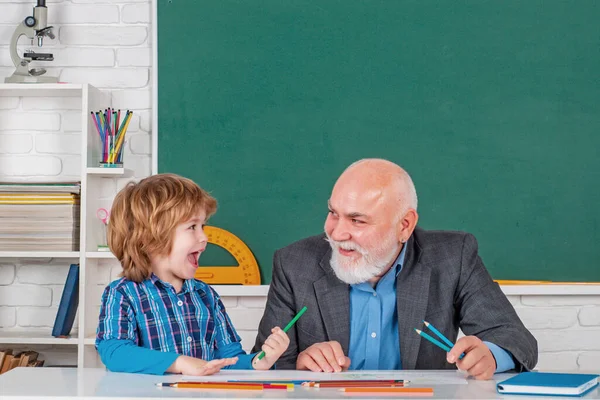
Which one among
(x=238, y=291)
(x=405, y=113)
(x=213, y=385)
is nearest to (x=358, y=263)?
(x=213, y=385)

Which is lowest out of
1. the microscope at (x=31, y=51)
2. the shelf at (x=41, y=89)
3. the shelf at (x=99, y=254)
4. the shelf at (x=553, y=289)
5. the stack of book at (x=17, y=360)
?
the stack of book at (x=17, y=360)

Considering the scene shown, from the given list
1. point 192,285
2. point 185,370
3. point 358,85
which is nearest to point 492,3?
point 358,85

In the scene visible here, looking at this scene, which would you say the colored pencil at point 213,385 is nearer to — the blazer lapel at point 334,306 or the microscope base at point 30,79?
the blazer lapel at point 334,306

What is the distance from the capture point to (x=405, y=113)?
3162mm

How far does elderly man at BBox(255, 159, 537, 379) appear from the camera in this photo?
2.12m

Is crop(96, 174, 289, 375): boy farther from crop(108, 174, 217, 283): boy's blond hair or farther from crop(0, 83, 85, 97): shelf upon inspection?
crop(0, 83, 85, 97): shelf

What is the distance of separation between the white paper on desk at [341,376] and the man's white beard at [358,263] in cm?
38

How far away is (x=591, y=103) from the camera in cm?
315

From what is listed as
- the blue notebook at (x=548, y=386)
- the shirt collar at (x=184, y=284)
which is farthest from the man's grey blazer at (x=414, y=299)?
the blue notebook at (x=548, y=386)

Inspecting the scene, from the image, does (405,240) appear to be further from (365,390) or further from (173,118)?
(173,118)

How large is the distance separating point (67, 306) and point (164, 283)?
126cm

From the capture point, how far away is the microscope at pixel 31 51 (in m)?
3.10

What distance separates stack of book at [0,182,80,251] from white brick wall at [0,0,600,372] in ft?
0.60

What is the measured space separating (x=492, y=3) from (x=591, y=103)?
1.67ft
